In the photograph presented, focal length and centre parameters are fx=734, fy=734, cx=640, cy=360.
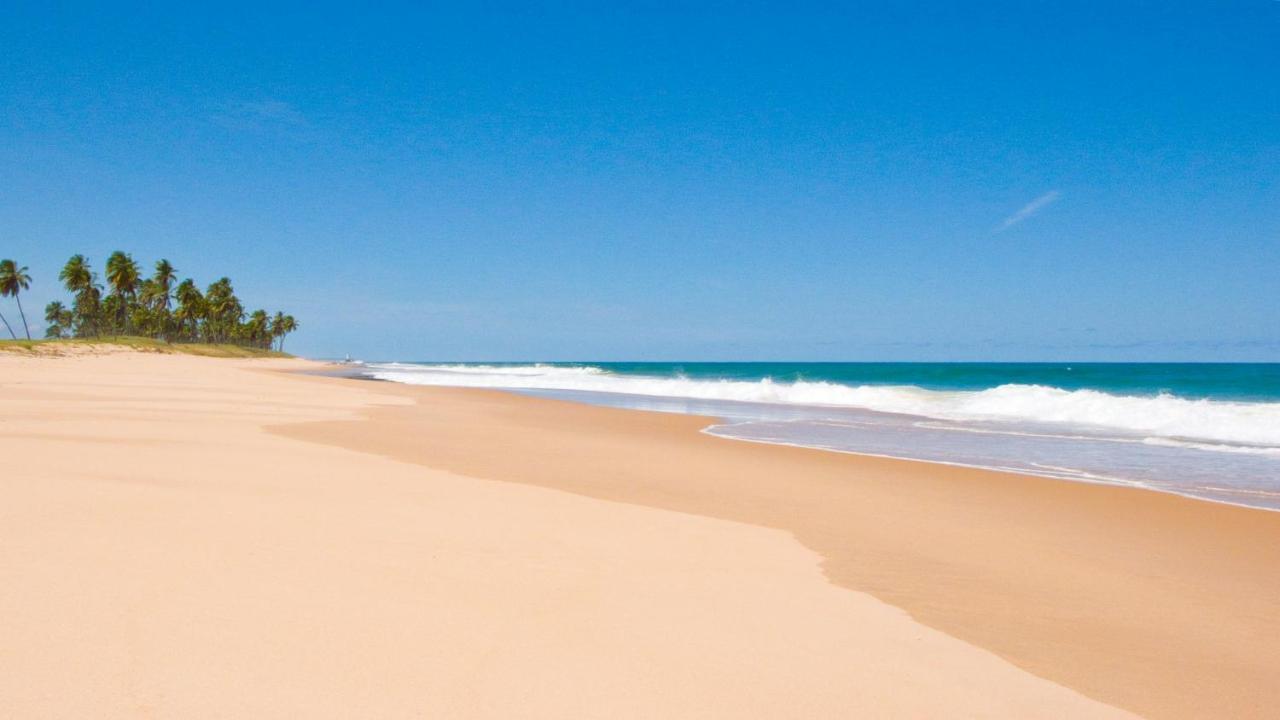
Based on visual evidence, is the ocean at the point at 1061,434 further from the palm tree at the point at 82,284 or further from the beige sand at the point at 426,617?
the palm tree at the point at 82,284

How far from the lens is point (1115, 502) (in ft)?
29.5

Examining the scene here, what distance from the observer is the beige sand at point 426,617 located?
9.45 ft

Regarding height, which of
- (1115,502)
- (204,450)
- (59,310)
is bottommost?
(1115,502)

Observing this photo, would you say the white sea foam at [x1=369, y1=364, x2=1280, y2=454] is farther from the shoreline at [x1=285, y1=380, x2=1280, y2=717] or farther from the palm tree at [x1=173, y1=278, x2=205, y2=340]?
the palm tree at [x1=173, y1=278, x2=205, y2=340]

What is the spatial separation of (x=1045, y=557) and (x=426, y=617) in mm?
5263

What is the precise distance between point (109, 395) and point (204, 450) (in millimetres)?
11269

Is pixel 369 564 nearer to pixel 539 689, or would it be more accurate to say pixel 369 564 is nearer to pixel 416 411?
pixel 539 689

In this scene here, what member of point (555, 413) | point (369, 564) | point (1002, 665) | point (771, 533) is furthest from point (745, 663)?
point (555, 413)

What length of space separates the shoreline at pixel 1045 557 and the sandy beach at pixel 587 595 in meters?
0.03

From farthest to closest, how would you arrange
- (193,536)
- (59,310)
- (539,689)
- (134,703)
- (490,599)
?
(59,310), (193,536), (490,599), (539,689), (134,703)

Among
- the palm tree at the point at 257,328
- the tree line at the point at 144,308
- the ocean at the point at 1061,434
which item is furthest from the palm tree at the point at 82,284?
the ocean at the point at 1061,434

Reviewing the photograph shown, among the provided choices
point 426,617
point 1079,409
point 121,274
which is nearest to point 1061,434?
point 1079,409

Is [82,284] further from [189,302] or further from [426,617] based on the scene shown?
[426,617]

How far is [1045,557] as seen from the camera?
6289mm
